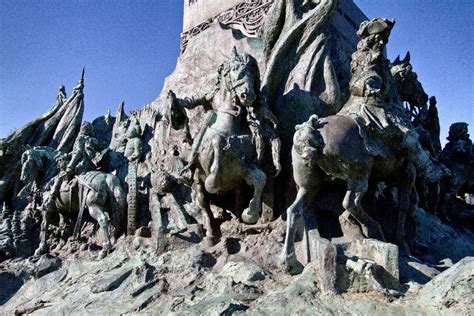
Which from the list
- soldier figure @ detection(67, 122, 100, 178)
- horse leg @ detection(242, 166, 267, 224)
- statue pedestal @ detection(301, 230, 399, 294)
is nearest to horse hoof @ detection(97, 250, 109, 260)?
soldier figure @ detection(67, 122, 100, 178)

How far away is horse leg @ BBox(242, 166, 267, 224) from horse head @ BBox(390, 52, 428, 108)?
254 cm

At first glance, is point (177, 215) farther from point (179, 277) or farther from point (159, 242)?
point (179, 277)

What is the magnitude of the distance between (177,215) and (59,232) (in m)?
3.23

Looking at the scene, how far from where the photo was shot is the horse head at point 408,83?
7702mm

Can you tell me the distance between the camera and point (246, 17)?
905cm

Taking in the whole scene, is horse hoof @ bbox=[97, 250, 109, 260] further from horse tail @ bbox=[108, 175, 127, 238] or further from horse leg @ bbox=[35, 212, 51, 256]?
horse leg @ bbox=[35, 212, 51, 256]

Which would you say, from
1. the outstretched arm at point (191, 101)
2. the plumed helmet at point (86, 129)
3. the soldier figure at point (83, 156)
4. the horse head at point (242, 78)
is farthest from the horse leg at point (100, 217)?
the horse head at point (242, 78)

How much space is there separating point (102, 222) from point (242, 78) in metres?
3.37

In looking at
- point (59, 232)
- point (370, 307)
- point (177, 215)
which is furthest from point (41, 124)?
point (370, 307)

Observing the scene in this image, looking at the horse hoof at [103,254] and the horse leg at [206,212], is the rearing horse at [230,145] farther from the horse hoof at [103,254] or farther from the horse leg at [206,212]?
the horse hoof at [103,254]

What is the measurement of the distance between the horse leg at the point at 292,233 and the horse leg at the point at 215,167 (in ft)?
3.59

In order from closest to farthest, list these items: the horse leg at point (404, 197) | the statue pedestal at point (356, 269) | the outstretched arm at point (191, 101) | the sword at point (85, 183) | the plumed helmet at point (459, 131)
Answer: the statue pedestal at point (356, 269) → the horse leg at point (404, 197) → the outstretched arm at point (191, 101) → the sword at point (85, 183) → the plumed helmet at point (459, 131)

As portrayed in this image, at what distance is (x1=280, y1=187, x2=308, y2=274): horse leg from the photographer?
5.31m

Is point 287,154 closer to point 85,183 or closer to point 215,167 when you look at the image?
point 215,167
